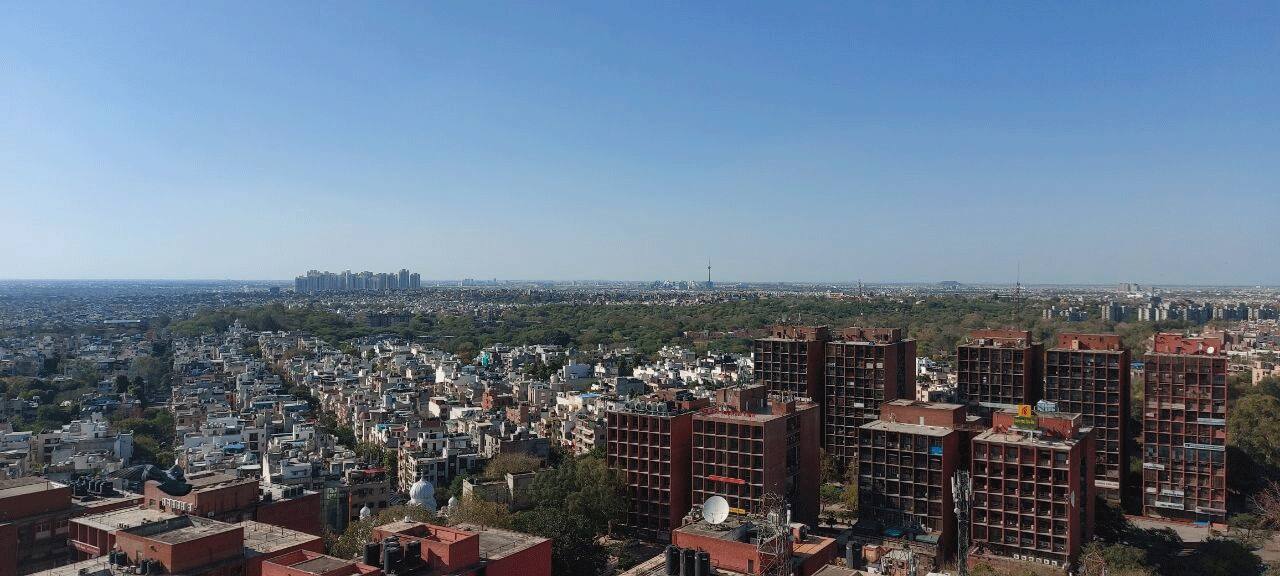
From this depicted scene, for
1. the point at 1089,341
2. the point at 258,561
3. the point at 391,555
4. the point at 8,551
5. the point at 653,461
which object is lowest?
the point at 8,551

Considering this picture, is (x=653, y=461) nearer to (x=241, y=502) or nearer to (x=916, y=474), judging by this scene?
(x=916, y=474)

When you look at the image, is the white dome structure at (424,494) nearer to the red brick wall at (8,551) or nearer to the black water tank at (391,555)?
the red brick wall at (8,551)

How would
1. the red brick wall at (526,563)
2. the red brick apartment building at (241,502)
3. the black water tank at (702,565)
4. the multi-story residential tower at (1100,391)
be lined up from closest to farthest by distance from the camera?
the black water tank at (702,565) < the red brick wall at (526,563) < the red brick apartment building at (241,502) < the multi-story residential tower at (1100,391)

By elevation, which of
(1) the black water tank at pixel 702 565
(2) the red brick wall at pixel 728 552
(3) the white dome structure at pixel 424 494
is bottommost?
(3) the white dome structure at pixel 424 494

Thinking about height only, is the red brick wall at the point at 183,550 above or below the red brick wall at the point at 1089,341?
below

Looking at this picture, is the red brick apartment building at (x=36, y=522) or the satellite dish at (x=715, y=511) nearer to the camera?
the satellite dish at (x=715, y=511)

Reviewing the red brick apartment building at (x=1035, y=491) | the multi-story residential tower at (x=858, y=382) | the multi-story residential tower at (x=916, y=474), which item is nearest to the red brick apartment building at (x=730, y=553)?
the multi-story residential tower at (x=916, y=474)

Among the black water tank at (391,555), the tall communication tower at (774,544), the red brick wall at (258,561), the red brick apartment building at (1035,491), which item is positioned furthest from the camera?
the red brick apartment building at (1035,491)

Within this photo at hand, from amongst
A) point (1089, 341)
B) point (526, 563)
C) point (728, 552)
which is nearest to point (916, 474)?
point (728, 552)
